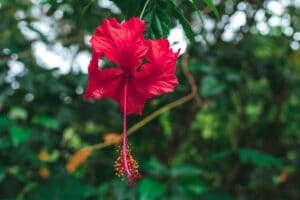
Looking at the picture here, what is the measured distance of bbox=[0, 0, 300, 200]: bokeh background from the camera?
69.1 inches

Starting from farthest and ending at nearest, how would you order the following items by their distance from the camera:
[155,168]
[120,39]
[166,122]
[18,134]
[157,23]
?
[166,122] → [155,168] → [18,134] → [157,23] → [120,39]

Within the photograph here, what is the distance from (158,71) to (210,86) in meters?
0.98

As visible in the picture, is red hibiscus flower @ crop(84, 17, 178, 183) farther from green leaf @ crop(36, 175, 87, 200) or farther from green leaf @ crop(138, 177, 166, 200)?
green leaf @ crop(36, 175, 87, 200)

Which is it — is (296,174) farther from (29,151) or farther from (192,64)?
(29,151)

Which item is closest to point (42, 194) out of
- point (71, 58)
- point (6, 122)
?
point (6, 122)

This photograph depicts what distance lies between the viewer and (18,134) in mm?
1637

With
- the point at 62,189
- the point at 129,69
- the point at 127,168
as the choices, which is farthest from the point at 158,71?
the point at 62,189

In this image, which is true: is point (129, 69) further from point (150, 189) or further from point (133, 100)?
point (150, 189)

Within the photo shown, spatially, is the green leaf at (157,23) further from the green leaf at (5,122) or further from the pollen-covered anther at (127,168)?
the green leaf at (5,122)

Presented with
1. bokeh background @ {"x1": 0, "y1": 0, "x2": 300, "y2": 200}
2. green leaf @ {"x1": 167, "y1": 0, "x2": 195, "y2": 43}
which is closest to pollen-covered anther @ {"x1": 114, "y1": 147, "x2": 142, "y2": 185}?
green leaf @ {"x1": 167, "y1": 0, "x2": 195, "y2": 43}

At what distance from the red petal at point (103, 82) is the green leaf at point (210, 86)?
91 centimetres

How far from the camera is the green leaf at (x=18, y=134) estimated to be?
63.5 inches

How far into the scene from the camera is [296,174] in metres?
2.22

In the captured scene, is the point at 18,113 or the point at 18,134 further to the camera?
the point at 18,113
